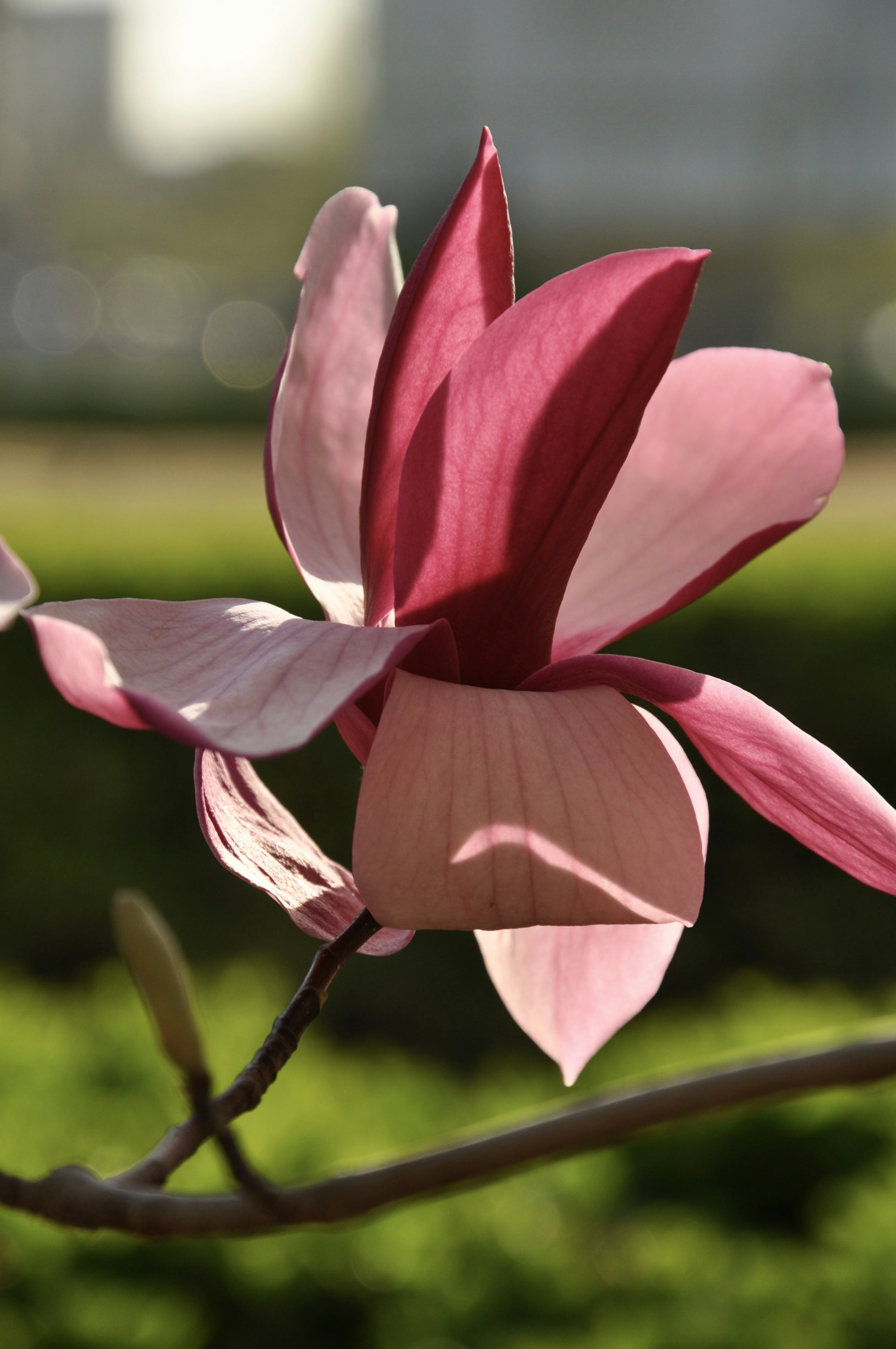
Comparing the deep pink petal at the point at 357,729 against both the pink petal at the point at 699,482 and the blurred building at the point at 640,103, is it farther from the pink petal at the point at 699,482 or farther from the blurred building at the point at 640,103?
the blurred building at the point at 640,103

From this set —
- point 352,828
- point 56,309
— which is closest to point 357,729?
point 352,828

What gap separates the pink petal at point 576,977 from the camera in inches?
16.0

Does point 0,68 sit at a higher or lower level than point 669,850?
lower

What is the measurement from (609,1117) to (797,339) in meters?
17.6

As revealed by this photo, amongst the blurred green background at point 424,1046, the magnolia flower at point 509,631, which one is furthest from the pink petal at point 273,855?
the blurred green background at point 424,1046

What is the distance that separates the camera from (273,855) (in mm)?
360

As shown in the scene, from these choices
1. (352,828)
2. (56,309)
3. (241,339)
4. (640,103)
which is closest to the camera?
(352,828)

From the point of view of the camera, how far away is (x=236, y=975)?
228 cm

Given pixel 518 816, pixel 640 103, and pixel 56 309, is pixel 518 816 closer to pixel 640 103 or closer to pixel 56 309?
pixel 640 103

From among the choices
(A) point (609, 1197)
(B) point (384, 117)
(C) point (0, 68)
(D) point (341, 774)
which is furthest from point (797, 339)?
(A) point (609, 1197)

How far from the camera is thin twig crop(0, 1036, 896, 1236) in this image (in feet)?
1.12

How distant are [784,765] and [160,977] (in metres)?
0.16

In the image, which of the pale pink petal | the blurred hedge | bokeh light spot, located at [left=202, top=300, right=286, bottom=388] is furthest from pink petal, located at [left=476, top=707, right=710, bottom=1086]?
bokeh light spot, located at [left=202, top=300, right=286, bottom=388]

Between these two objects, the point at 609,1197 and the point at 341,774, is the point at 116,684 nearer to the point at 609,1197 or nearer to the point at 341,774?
the point at 609,1197
